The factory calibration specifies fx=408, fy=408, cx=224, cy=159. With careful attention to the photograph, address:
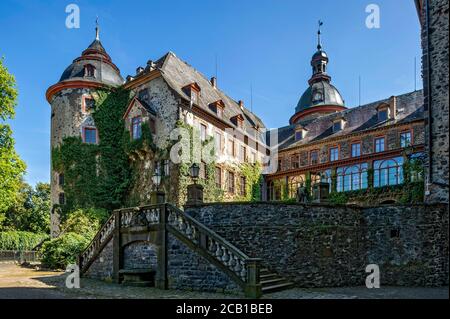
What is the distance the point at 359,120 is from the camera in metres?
34.3

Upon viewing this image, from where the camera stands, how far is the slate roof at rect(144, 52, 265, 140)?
101ft

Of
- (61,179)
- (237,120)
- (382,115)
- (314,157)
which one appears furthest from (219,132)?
(382,115)

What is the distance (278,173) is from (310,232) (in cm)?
2205

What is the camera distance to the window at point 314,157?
35.0 meters

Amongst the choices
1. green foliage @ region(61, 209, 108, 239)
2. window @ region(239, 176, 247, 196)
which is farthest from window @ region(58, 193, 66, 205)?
window @ region(239, 176, 247, 196)

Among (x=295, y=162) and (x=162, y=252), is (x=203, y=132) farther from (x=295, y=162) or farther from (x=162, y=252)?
(x=162, y=252)

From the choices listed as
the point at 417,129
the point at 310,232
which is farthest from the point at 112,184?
the point at 417,129

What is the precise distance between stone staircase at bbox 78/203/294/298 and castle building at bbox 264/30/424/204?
1557 cm

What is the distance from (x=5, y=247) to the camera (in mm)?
37969

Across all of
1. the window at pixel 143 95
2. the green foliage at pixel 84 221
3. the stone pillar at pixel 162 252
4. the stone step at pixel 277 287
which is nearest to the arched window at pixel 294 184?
the window at pixel 143 95

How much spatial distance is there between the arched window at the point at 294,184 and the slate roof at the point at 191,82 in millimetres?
5874

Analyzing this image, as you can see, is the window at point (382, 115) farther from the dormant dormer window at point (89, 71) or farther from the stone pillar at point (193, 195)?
the dormant dormer window at point (89, 71)

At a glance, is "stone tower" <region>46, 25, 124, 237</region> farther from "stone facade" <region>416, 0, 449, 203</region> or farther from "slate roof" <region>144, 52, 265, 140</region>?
"stone facade" <region>416, 0, 449, 203</region>
